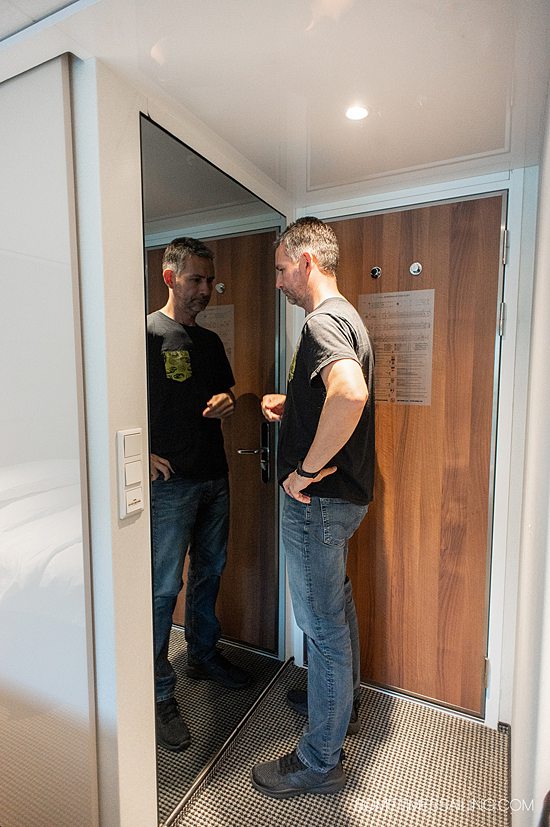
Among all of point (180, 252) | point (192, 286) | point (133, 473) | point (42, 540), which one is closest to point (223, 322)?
point (192, 286)

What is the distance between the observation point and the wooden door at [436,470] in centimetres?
169

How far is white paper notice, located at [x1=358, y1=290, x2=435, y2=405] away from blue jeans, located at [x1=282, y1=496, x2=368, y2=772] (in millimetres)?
570

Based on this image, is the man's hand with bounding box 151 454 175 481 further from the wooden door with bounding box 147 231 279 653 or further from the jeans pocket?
the jeans pocket

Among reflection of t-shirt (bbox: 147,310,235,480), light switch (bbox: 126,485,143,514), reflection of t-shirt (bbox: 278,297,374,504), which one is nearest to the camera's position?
light switch (bbox: 126,485,143,514)

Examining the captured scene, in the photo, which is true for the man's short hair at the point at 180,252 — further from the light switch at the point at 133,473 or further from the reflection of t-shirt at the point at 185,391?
the light switch at the point at 133,473

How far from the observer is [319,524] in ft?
4.83

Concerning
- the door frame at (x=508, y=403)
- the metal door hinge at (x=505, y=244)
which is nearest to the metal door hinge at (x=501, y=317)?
the door frame at (x=508, y=403)

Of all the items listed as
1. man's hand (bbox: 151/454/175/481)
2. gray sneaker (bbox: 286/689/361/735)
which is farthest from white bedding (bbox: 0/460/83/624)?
gray sneaker (bbox: 286/689/361/735)

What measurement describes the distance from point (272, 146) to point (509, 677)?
2.04m

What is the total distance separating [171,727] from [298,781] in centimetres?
45

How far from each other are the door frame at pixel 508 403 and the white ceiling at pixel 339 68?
148 millimetres

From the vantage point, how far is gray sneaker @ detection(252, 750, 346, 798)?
4.88 feet

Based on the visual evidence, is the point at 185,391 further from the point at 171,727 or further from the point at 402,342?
the point at 171,727

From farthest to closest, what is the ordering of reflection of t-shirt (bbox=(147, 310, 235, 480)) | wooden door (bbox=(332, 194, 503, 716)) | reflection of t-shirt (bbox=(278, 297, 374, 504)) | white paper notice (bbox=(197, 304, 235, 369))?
wooden door (bbox=(332, 194, 503, 716))
white paper notice (bbox=(197, 304, 235, 369))
reflection of t-shirt (bbox=(278, 297, 374, 504))
reflection of t-shirt (bbox=(147, 310, 235, 480))
